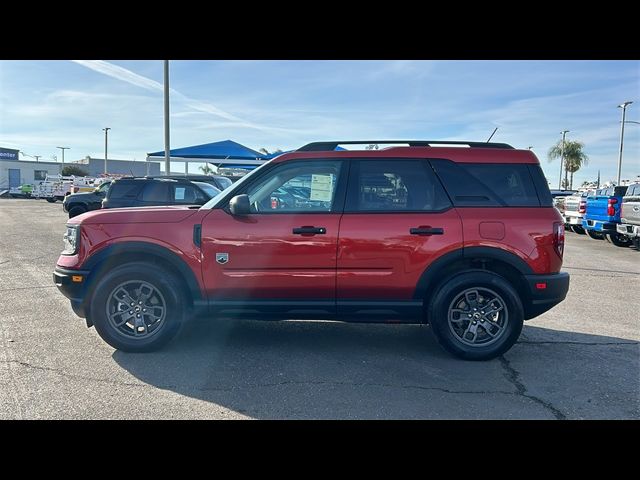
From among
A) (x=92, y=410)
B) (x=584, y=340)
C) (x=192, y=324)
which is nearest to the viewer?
(x=92, y=410)

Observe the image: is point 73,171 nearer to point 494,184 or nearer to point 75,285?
point 75,285

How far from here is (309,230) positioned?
14.4 feet

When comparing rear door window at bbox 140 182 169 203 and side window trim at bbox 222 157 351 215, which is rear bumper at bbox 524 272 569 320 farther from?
rear door window at bbox 140 182 169 203

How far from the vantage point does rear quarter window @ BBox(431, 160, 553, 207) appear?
4523mm

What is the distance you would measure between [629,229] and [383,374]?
462 inches

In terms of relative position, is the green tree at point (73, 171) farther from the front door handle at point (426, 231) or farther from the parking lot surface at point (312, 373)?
the front door handle at point (426, 231)

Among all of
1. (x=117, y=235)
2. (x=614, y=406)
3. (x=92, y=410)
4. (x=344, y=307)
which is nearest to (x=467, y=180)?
(x=344, y=307)

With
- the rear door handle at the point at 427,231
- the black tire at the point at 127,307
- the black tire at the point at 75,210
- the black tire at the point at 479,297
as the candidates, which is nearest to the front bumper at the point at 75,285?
the black tire at the point at 127,307

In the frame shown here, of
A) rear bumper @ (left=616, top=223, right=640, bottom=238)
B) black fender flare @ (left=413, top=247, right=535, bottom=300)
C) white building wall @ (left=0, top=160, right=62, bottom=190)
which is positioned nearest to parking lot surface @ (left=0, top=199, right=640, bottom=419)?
black fender flare @ (left=413, top=247, right=535, bottom=300)

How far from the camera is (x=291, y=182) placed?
4629 millimetres

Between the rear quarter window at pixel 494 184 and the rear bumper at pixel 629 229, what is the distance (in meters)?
9.98

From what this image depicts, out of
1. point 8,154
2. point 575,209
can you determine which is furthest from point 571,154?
point 8,154

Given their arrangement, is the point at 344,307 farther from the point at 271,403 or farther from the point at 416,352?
the point at 271,403

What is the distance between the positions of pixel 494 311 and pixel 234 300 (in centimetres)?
251
